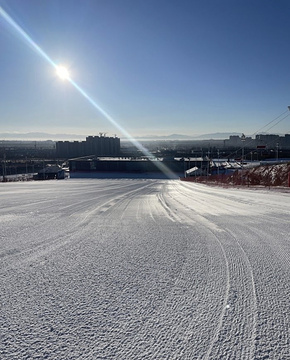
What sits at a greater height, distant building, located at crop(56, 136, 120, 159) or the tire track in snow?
distant building, located at crop(56, 136, 120, 159)

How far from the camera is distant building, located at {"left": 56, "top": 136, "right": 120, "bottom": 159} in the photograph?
150 metres

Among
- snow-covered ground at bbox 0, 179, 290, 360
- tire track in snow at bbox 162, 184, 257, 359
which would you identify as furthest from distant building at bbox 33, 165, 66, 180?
tire track in snow at bbox 162, 184, 257, 359

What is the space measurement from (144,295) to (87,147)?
153978mm

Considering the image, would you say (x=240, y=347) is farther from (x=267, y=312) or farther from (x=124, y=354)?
(x=124, y=354)

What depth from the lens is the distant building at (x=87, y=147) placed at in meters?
150

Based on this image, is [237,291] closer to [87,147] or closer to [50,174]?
[50,174]

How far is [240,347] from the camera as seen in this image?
1.86m

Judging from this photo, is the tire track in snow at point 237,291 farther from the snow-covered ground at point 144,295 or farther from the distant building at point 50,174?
the distant building at point 50,174

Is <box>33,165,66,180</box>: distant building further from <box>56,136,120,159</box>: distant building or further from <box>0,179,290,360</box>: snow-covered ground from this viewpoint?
<box>56,136,120,159</box>: distant building

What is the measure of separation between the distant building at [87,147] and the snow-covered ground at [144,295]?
148 metres

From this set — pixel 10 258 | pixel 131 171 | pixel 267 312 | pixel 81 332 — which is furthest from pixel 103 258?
pixel 131 171

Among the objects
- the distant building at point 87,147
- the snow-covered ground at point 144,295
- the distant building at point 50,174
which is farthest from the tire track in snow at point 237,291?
the distant building at point 87,147

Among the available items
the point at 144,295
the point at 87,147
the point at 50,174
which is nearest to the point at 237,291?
the point at 144,295

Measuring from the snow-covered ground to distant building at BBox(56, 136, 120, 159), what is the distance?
148 meters
